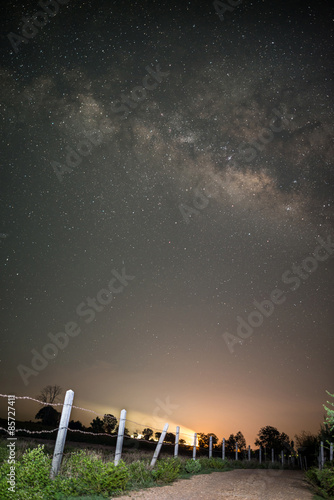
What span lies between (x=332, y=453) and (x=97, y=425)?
3997 centimetres

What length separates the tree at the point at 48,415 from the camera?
153 feet


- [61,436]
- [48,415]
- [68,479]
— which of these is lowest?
[48,415]

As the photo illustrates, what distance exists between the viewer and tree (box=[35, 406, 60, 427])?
153 ft

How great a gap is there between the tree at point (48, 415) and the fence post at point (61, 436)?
4518cm

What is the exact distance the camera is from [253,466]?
20594 mm

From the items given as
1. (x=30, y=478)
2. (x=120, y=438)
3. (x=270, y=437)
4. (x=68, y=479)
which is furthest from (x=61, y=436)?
(x=270, y=437)

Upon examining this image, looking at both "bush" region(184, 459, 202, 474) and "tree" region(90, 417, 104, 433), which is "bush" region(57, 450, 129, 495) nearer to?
"bush" region(184, 459, 202, 474)

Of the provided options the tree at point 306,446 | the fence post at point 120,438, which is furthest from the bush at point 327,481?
the tree at point 306,446

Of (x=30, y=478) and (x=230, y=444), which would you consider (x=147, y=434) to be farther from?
(x=30, y=478)

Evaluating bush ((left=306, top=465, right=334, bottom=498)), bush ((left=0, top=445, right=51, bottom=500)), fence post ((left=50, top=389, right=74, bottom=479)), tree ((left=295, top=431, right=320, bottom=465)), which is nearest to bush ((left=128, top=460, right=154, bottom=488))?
fence post ((left=50, top=389, right=74, bottom=479))

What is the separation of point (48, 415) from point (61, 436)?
49.6 metres

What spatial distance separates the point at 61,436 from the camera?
701cm

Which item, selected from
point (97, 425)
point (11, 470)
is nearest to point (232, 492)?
point (11, 470)

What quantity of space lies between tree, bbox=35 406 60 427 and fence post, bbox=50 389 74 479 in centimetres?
4518
